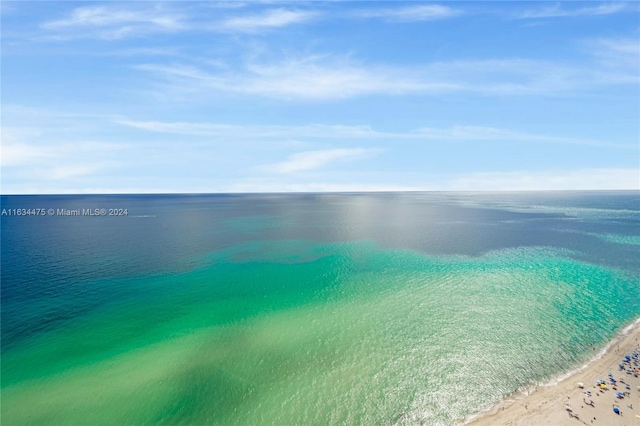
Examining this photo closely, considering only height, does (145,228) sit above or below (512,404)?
above

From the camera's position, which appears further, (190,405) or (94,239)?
(94,239)

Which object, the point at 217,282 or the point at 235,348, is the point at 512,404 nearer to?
the point at 235,348

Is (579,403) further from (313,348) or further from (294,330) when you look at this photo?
(294,330)

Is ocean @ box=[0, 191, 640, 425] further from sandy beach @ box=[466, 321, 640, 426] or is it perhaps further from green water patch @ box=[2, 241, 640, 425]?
sandy beach @ box=[466, 321, 640, 426]

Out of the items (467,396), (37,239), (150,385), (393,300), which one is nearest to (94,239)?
(37,239)

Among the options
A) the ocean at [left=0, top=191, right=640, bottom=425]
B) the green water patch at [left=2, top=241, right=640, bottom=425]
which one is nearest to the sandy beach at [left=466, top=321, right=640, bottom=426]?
the ocean at [left=0, top=191, right=640, bottom=425]

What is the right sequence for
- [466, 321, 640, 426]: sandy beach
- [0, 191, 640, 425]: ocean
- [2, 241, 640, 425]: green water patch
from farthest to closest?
[0, 191, 640, 425]: ocean
[2, 241, 640, 425]: green water patch
[466, 321, 640, 426]: sandy beach
